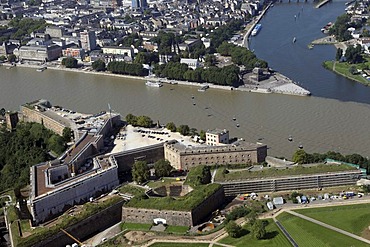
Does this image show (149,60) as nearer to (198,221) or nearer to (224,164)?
(224,164)

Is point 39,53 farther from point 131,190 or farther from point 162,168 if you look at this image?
point 131,190

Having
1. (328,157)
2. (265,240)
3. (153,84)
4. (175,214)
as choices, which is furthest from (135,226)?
(153,84)

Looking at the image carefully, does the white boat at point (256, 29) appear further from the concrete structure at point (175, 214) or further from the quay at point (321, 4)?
the concrete structure at point (175, 214)

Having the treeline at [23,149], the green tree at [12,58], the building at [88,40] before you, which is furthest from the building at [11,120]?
the building at [88,40]

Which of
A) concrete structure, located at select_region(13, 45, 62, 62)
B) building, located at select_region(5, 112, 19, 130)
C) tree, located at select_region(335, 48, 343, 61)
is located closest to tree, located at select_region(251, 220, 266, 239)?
building, located at select_region(5, 112, 19, 130)

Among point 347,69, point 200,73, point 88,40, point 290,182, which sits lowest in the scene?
point 290,182

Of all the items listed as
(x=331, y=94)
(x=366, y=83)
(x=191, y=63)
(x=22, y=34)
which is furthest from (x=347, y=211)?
(x=22, y=34)
